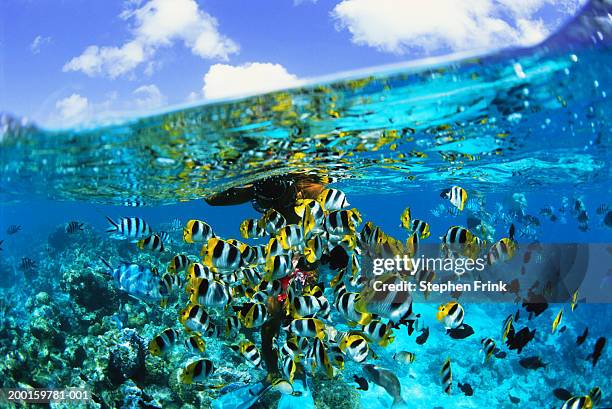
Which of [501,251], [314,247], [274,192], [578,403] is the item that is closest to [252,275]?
[314,247]

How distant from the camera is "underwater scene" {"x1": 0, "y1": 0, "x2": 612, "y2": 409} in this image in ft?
22.0

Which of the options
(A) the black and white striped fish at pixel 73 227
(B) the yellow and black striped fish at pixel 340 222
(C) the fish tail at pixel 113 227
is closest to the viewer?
(B) the yellow and black striped fish at pixel 340 222

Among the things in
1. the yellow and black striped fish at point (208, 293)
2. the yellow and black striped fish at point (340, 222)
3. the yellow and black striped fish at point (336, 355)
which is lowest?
the yellow and black striped fish at point (336, 355)

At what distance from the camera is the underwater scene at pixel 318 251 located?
22.0 ft

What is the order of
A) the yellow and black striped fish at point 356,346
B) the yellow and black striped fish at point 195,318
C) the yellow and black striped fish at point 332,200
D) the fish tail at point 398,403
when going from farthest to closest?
1. the fish tail at point 398,403
2. the yellow and black striped fish at point 332,200
3. the yellow and black striped fish at point 195,318
4. the yellow and black striped fish at point 356,346

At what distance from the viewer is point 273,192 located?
1399 cm

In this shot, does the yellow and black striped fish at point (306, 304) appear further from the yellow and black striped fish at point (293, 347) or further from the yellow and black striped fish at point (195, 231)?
the yellow and black striped fish at point (195, 231)

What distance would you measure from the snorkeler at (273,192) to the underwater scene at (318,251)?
0.09 m

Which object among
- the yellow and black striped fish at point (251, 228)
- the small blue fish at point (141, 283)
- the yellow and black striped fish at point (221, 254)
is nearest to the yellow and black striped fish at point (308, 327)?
the yellow and black striped fish at point (221, 254)

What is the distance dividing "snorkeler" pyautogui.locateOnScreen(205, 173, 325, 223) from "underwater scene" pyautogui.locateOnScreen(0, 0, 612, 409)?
85 millimetres

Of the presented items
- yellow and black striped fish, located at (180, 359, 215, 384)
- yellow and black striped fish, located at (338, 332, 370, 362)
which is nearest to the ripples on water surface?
yellow and black striped fish, located at (338, 332, 370, 362)

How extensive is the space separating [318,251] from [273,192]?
24.8 ft

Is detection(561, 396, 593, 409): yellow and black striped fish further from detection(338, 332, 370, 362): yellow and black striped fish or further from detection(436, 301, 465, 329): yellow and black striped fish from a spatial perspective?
detection(338, 332, 370, 362): yellow and black striped fish

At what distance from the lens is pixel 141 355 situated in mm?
9945
